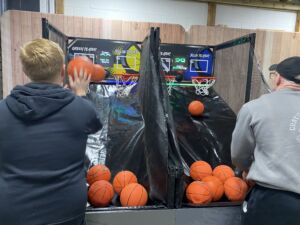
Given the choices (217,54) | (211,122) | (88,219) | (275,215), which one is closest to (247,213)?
(275,215)

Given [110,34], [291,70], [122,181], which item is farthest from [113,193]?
[110,34]

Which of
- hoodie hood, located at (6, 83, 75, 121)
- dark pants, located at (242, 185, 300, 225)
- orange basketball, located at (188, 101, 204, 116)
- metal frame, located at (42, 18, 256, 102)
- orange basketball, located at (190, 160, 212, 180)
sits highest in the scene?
metal frame, located at (42, 18, 256, 102)

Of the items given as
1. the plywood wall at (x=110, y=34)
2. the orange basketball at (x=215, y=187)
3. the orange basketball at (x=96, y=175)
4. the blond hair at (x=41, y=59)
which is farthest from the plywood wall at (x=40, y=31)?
the blond hair at (x=41, y=59)

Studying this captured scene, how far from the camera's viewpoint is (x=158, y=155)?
1.97 meters

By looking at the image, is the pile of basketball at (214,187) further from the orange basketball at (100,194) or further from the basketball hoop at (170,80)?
the basketball hoop at (170,80)

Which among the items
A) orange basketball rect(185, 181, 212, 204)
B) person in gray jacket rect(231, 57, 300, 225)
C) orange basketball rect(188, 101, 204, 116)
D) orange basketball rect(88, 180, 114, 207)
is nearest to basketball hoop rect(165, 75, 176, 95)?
orange basketball rect(188, 101, 204, 116)

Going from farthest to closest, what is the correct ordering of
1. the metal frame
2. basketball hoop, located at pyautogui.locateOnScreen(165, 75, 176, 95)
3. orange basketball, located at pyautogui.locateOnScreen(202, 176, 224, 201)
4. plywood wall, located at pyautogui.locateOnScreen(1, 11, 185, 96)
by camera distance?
plywood wall, located at pyautogui.locateOnScreen(1, 11, 185, 96) → basketball hoop, located at pyautogui.locateOnScreen(165, 75, 176, 95) → the metal frame → orange basketball, located at pyautogui.locateOnScreen(202, 176, 224, 201)

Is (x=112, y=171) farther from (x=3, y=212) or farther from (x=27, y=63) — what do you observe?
(x=27, y=63)

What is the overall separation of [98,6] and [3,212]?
4911 mm

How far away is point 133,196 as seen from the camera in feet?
5.92

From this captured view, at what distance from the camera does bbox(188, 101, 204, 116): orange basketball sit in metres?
3.23

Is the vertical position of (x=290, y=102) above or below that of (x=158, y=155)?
above

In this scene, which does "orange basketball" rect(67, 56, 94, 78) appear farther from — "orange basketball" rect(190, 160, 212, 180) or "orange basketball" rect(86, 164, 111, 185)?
"orange basketball" rect(190, 160, 212, 180)

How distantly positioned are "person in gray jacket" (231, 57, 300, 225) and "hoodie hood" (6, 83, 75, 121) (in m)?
0.91
